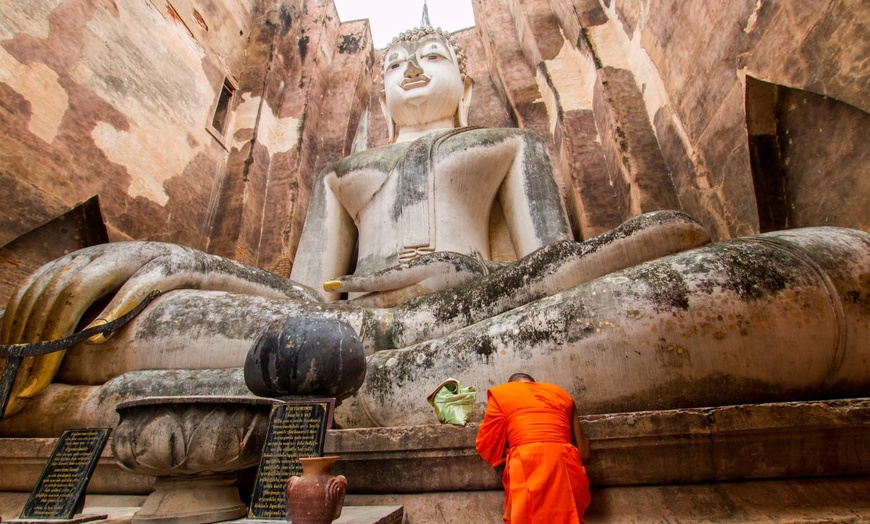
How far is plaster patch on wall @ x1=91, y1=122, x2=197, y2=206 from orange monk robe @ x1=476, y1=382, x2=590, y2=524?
13.3ft

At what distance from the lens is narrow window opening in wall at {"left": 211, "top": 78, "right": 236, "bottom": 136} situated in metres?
5.43

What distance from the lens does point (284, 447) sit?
1.30m

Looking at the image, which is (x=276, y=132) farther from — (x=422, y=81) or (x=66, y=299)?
(x=66, y=299)

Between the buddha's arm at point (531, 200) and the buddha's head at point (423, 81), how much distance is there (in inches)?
34.6

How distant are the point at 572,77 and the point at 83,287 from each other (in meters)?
4.71

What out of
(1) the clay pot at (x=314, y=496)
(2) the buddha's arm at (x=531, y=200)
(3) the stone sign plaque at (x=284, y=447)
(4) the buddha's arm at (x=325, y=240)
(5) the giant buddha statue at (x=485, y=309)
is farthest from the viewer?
(4) the buddha's arm at (x=325, y=240)

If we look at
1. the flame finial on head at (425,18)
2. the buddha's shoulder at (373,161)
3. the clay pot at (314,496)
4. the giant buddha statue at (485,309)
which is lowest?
the clay pot at (314,496)

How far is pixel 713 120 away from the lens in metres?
3.42

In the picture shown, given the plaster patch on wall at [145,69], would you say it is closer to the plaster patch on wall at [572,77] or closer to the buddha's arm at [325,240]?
the buddha's arm at [325,240]

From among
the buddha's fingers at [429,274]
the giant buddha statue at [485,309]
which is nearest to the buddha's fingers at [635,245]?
the giant buddha statue at [485,309]

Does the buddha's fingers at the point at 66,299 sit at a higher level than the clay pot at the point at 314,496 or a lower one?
higher

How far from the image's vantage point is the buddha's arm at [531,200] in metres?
3.17

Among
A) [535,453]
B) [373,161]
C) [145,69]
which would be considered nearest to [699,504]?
[535,453]

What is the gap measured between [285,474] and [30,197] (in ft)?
10.9
